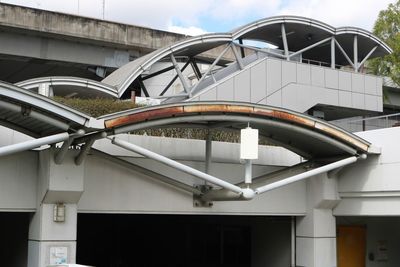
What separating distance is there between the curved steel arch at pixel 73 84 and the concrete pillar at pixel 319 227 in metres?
10.1

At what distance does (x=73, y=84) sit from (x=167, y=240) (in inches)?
273

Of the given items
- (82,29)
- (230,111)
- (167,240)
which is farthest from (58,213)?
(82,29)

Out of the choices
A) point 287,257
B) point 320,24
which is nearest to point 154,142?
point 287,257

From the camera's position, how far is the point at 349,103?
96.2 ft

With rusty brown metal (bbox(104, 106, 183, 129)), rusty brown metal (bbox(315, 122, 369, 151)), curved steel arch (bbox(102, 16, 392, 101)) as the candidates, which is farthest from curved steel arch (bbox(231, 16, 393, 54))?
rusty brown metal (bbox(104, 106, 183, 129))

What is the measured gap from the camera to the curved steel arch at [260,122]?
12359mm

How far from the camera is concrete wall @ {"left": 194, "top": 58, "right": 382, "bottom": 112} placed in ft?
83.8

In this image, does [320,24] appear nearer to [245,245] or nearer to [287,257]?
[245,245]

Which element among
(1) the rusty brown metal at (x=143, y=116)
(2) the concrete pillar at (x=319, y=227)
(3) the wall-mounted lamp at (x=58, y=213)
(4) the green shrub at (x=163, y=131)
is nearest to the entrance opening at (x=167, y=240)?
(2) the concrete pillar at (x=319, y=227)

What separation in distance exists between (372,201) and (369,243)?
3.62m

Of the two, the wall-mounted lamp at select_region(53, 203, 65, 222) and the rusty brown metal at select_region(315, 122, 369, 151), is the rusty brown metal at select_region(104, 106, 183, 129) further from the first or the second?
the rusty brown metal at select_region(315, 122, 369, 151)

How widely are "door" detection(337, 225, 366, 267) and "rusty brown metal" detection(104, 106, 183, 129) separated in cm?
781

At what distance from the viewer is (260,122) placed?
1377 centimetres

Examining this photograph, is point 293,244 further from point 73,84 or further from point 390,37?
point 390,37
